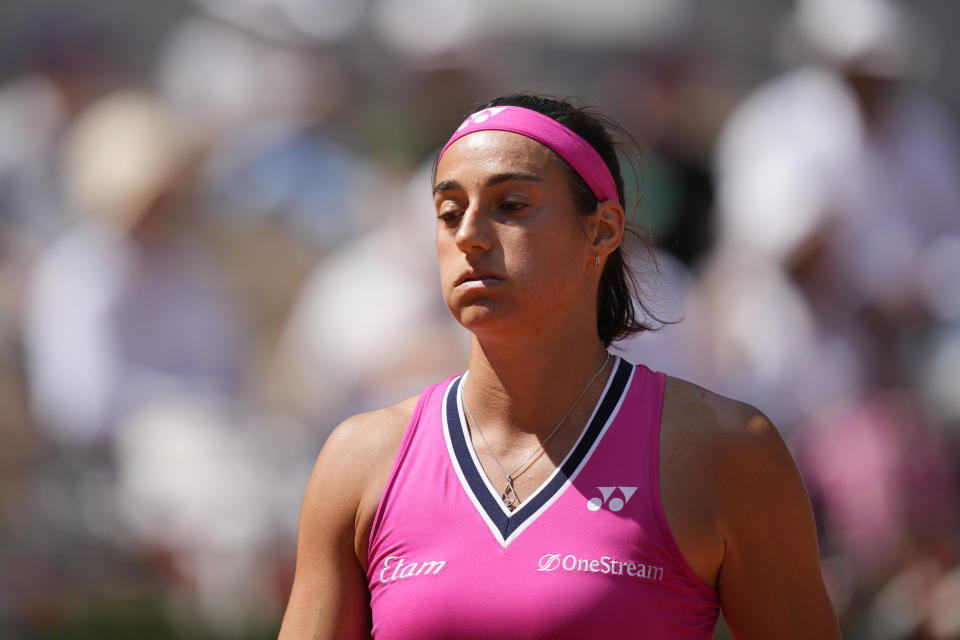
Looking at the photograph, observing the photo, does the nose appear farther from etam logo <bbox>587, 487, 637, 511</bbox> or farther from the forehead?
etam logo <bbox>587, 487, 637, 511</bbox>

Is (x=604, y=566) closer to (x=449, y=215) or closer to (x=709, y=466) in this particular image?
(x=709, y=466)

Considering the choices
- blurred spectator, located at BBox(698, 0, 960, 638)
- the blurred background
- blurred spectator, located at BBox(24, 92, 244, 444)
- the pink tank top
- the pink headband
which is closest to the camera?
the pink tank top

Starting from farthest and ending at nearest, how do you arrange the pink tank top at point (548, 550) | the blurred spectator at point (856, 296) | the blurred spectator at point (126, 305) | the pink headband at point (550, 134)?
1. the blurred spectator at point (126, 305)
2. the blurred spectator at point (856, 296)
3. the pink headband at point (550, 134)
4. the pink tank top at point (548, 550)

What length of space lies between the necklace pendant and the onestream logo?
0.14 metres

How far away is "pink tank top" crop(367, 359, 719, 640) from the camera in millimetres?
A: 2473

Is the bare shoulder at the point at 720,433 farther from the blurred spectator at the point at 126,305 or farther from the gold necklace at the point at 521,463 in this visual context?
the blurred spectator at the point at 126,305

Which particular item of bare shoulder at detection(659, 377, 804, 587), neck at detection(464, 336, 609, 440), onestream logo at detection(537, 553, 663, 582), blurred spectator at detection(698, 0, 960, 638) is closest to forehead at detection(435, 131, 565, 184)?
neck at detection(464, 336, 609, 440)

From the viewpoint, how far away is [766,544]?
257 centimetres

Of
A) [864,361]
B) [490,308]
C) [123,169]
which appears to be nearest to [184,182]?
[123,169]

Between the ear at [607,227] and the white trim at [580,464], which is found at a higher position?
the ear at [607,227]

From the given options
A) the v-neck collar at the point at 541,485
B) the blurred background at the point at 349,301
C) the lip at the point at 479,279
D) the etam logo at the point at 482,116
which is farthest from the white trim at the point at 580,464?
the blurred background at the point at 349,301

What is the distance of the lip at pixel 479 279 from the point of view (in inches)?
104

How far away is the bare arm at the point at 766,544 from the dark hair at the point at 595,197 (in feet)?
1.49

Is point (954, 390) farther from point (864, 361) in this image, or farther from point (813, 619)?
point (813, 619)
